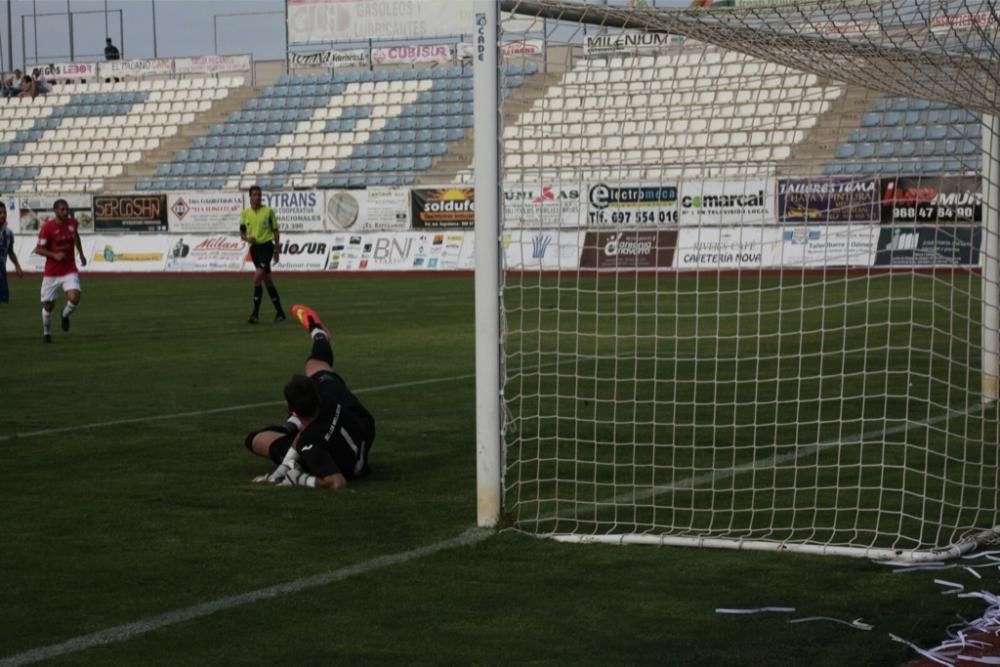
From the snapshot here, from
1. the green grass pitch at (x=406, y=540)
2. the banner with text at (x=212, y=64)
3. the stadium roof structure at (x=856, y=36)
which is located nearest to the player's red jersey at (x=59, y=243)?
the green grass pitch at (x=406, y=540)

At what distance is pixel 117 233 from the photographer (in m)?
37.1

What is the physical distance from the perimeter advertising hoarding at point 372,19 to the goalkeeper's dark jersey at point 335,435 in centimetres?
3941

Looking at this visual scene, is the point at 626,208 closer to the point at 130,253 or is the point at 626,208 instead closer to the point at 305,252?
the point at 305,252

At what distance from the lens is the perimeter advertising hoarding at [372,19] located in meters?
47.2

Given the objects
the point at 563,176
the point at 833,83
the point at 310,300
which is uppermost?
the point at 833,83

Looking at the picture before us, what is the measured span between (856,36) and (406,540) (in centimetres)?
323

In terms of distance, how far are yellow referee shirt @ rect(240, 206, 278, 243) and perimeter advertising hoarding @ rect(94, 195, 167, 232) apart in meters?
16.4

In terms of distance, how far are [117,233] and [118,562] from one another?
1252 inches

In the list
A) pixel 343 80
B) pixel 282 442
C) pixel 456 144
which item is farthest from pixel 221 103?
pixel 282 442

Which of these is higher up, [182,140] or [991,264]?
[182,140]

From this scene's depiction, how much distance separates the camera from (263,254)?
20.9m

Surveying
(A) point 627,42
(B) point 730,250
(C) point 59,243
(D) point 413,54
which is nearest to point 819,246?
(B) point 730,250

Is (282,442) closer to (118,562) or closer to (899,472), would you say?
(118,562)

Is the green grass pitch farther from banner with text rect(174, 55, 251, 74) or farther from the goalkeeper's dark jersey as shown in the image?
banner with text rect(174, 55, 251, 74)
